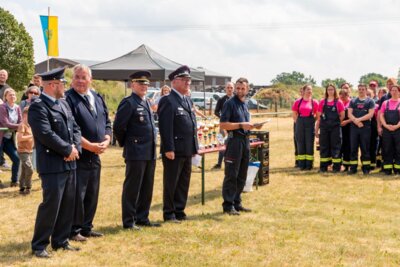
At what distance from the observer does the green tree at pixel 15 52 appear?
128ft

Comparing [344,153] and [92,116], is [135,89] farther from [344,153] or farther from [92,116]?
[344,153]

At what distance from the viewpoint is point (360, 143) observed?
11.6 m

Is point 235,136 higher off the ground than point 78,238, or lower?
higher

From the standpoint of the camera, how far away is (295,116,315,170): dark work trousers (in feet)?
38.8

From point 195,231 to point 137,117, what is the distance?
1.59m

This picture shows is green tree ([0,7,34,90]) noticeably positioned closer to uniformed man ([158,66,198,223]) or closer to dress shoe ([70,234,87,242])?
uniformed man ([158,66,198,223])

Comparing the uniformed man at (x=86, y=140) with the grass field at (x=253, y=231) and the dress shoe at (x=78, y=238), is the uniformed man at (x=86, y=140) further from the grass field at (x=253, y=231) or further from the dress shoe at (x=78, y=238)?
the grass field at (x=253, y=231)

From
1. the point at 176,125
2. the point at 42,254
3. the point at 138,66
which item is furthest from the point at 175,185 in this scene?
the point at 138,66

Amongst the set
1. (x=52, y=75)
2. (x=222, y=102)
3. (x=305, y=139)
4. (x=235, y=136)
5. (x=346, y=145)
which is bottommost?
(x=346, y=145)

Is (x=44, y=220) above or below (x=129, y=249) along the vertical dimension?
above

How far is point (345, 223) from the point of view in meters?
7.43

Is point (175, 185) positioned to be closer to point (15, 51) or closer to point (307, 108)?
point (307, 108)

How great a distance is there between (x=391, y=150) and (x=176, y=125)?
6135mm

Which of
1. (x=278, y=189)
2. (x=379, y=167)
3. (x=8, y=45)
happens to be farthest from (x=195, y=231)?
(x=8, y=45)
